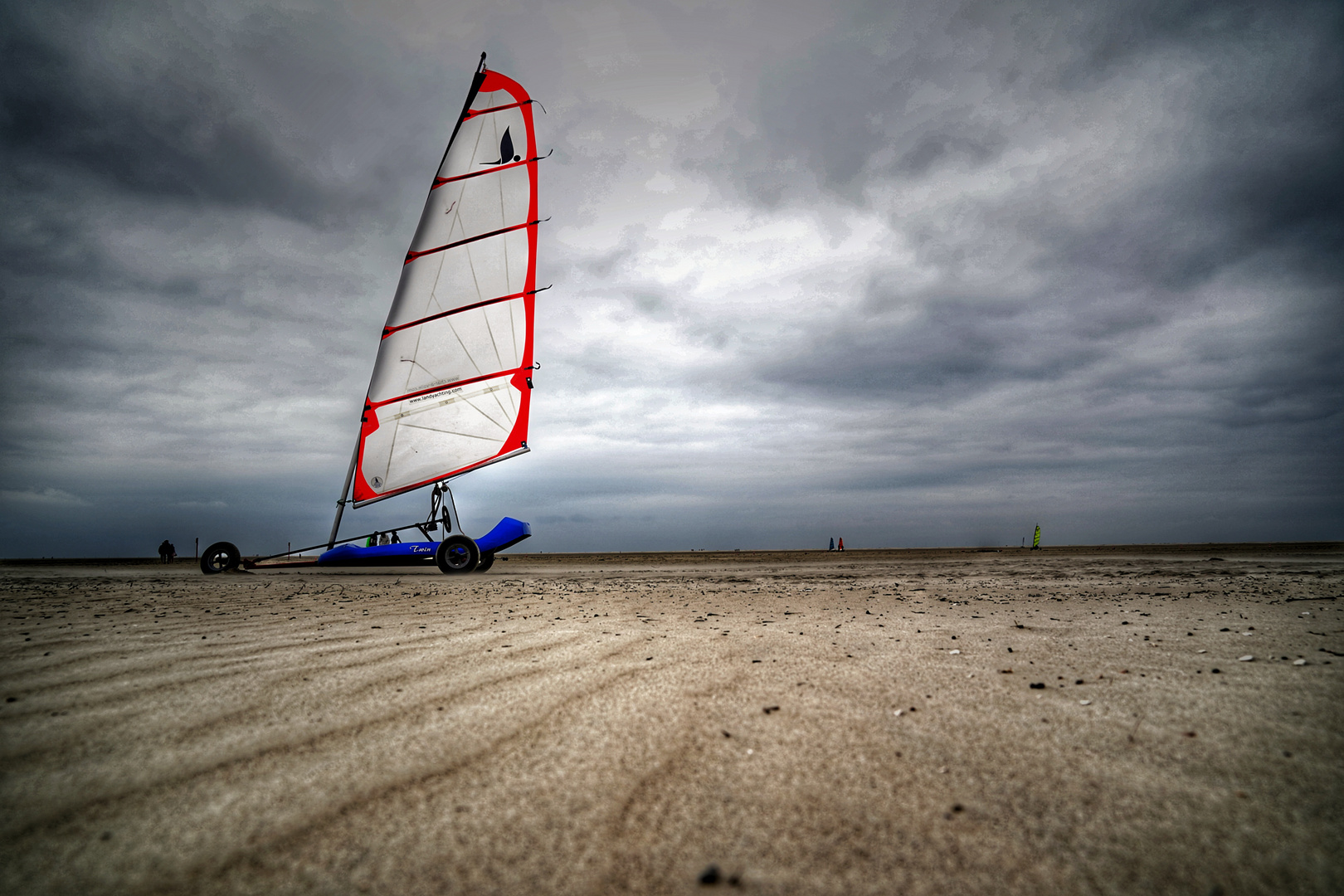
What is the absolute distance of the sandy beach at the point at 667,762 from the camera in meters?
1.56

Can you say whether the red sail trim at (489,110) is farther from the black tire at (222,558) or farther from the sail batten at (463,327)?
the black tire at (222,558)

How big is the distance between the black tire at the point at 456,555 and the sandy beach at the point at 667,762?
344 inches

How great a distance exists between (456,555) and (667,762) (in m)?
12.4

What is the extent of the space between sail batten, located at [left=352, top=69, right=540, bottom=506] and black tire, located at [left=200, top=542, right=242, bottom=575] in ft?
9.56

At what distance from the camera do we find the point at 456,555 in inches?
527

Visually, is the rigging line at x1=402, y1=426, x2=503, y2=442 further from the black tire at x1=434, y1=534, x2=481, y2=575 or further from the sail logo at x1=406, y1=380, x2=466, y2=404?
the black tire at x1=434, y1=534, x2=481, y2=575

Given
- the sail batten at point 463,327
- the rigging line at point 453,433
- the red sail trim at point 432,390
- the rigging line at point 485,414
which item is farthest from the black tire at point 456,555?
the red sail trim at point 432,390

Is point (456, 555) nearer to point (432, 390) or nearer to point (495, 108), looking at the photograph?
point (432, 390)

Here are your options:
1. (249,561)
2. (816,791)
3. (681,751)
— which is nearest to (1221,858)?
(816,791)

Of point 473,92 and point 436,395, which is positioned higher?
point 473,92

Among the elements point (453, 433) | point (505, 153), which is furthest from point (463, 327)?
point (505, 153)

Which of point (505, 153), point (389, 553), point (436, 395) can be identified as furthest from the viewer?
point (505, 153)

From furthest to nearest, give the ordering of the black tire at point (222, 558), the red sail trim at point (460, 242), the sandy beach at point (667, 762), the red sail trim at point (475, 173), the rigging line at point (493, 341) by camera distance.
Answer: the red sail trim at point (475, 173)
the red sail trim at point (460, 242)
the rigging line at point (493, 341)
the black tire at point (222, 558)
the sandy beach at point (667, 762)

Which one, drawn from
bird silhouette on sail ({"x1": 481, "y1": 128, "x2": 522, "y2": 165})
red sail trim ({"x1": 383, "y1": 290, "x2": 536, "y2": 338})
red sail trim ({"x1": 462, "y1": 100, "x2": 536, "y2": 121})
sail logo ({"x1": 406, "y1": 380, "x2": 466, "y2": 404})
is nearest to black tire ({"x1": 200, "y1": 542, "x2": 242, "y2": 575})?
sail logo ({"x1": 406, "y1": 380, "x2": 466, "y2": 404})
